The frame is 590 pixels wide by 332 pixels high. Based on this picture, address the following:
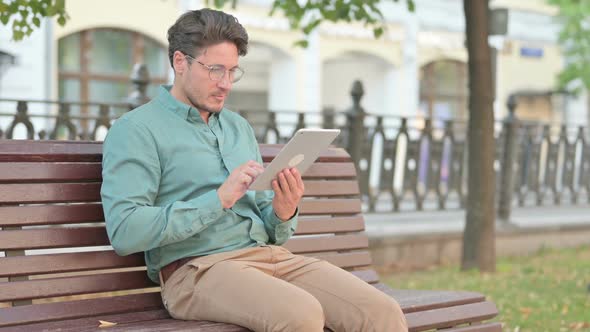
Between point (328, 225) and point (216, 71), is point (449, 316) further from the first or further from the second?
point (216, 71)

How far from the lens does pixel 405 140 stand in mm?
11086

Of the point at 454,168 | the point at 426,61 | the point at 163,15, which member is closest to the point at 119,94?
the point at 163,15

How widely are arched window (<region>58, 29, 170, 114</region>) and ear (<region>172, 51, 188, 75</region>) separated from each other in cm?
1709

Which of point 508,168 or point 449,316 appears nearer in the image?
point 449,316

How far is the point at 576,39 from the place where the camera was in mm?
26109

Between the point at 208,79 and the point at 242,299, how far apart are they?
783mm

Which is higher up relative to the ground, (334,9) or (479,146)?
(334,9)

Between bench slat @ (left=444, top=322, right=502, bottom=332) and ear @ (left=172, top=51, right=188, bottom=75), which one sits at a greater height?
ear @ (left=172, top=51, right=188, bottom=75)

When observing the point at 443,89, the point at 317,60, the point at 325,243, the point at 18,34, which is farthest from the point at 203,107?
the point at 443,89

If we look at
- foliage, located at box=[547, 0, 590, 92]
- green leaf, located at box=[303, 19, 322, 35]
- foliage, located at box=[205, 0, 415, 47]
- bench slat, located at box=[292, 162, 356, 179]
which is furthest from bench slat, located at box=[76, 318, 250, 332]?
foliage, located at box=[547, 0, 590, 92]

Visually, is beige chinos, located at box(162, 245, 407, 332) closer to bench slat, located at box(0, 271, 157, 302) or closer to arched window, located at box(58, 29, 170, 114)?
bench slat, located at box(0, 271, 157, 302)

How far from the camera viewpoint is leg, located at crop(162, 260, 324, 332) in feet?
11.2

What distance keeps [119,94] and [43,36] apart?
8.61 ft

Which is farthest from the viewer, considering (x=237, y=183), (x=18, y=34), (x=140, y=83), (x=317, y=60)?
(x=317, y=60)
